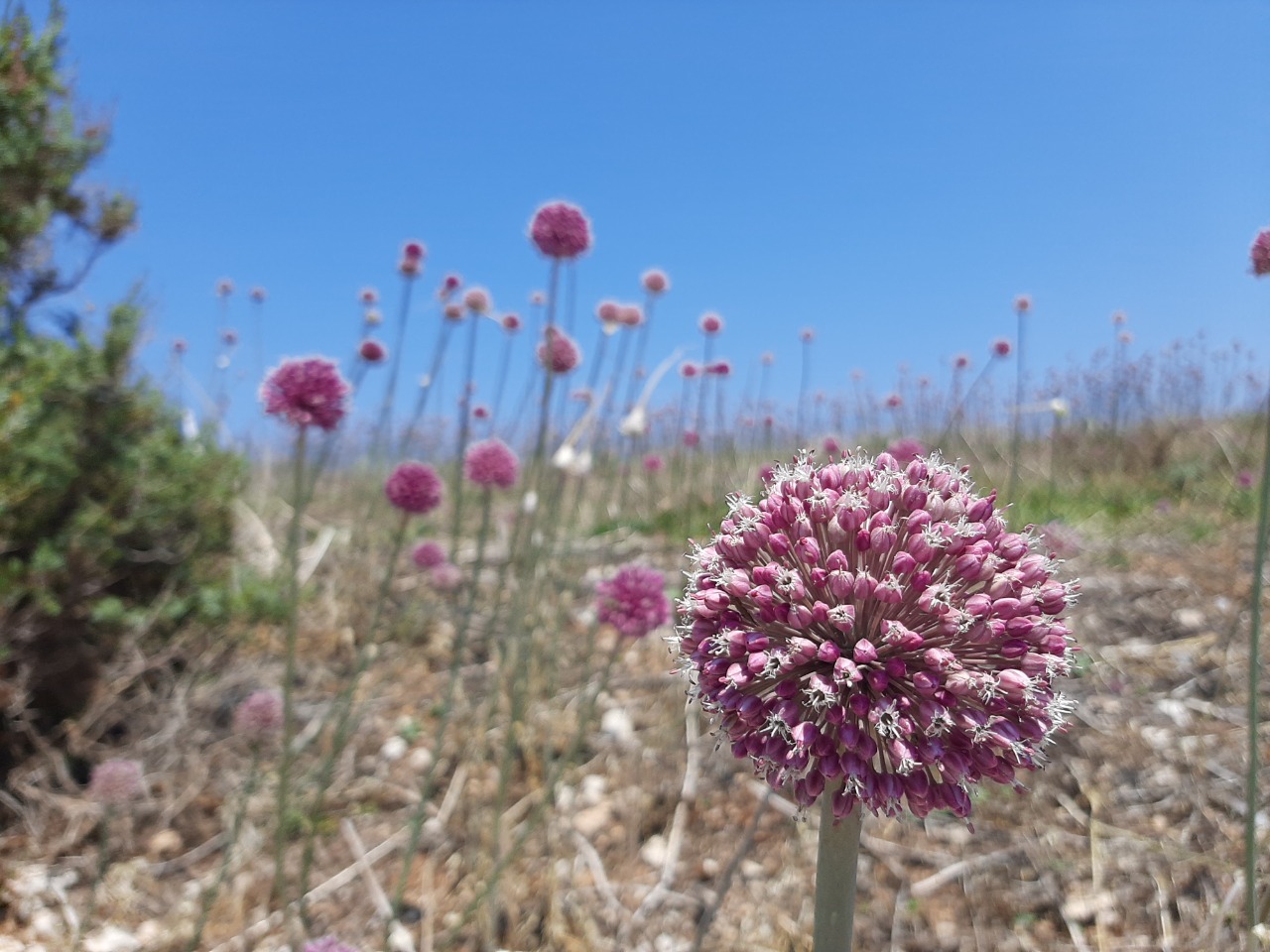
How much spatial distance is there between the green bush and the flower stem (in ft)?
11.7

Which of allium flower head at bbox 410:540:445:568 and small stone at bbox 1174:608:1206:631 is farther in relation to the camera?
allium flower head at bbox 410:540:445:568

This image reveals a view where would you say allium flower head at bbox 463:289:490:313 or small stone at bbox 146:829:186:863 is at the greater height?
allium flower head at bbox 463:289:490:313

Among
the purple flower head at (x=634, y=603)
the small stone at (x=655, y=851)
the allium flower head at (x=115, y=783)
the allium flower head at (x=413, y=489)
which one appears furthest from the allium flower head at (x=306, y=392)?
the small stone at (x=655, y=851)

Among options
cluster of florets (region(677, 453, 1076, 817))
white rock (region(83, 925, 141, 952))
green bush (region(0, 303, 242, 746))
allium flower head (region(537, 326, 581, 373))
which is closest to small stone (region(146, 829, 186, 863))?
white rock (region(83, 925, 141, 952))

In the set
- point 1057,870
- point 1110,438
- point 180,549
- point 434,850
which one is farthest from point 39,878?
point 1110,438

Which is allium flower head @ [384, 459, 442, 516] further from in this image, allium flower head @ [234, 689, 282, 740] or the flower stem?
the flower stem

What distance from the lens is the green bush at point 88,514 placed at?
334 cm

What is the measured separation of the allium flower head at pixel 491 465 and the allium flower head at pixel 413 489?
A: 0.35 meters

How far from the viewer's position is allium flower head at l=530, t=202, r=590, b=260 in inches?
108

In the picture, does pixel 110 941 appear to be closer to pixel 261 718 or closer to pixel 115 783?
pixel 115 783

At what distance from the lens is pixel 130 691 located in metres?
3.77

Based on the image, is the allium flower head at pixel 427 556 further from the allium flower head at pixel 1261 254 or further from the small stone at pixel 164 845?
the allium flower head at pixel 1261 254

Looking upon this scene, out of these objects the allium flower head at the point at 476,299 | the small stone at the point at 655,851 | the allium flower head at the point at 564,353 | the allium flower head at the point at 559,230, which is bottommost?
the small stone at the point at 655,851

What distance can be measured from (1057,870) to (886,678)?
6.05ft
